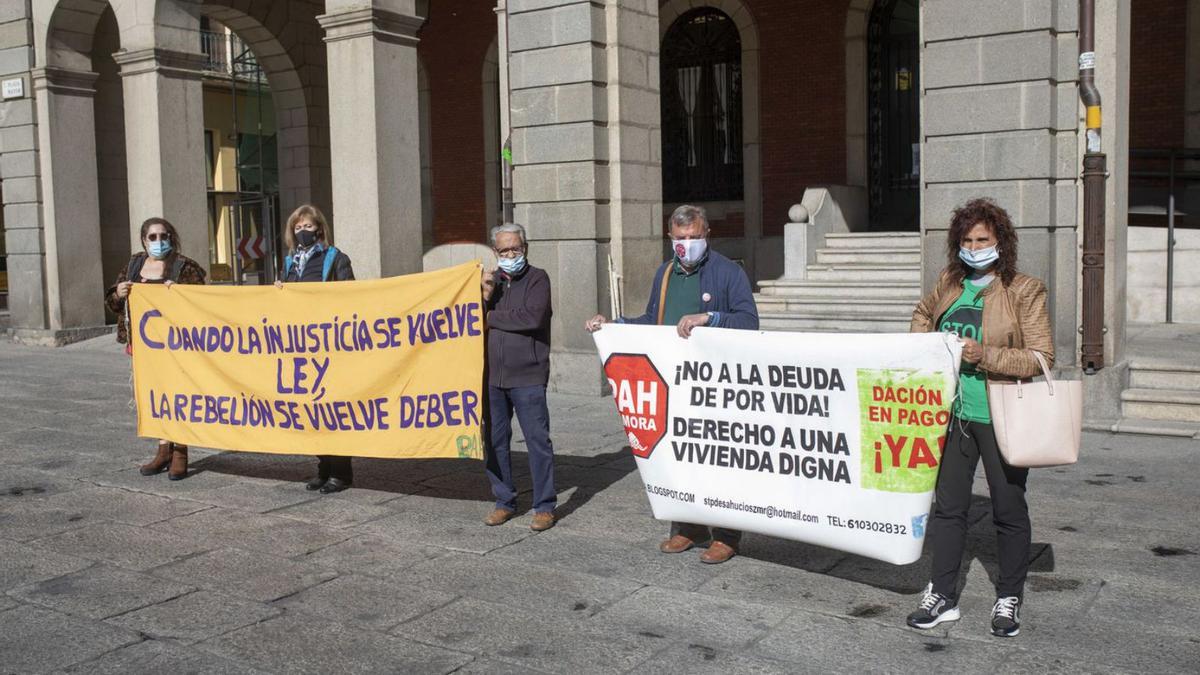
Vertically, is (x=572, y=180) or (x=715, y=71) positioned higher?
(x=715, y=71)

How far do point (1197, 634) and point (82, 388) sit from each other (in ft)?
37.9

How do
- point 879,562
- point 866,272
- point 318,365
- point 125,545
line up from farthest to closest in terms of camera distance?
1. point 866,272
2. point 318,365
3. point 125,545
4. point 879,562

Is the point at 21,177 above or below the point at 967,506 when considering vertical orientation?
above

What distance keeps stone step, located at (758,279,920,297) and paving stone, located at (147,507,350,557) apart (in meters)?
8.05

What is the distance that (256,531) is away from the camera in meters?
6.40

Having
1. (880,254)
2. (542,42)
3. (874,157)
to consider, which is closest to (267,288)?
(542,42)

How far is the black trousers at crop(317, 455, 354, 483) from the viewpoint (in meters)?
7.45

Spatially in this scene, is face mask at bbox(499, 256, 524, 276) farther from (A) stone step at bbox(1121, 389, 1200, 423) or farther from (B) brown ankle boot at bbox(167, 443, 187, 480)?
(A) stone step at bbox(1121, 389, 1200, 423)

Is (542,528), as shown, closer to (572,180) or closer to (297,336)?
(297,336)

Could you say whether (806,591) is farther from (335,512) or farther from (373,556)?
(335,512)

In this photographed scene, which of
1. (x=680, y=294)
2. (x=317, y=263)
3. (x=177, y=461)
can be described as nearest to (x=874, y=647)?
(x=680, y=294)

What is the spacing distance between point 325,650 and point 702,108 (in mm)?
15201

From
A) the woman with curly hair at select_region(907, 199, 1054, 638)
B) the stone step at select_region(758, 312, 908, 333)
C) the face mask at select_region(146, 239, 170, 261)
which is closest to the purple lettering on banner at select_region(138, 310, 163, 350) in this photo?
the face mask at select_region(146, 239, 170, 261)

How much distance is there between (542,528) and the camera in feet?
20.7
